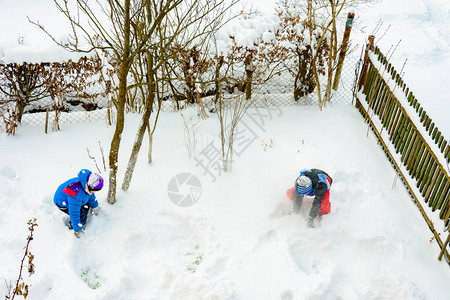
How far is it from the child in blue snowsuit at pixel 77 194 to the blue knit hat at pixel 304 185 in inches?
89.5

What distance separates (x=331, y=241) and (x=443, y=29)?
8.63 meters

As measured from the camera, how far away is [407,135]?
5102mm

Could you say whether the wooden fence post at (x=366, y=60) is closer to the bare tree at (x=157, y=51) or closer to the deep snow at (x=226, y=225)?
the deep snow at (x=226, y=225)

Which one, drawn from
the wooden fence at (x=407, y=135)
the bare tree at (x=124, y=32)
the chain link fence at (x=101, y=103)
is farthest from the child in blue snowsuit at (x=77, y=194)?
the wooden fence at (x=407, y=135)

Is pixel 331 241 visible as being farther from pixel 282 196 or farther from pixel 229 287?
pixel 229 287

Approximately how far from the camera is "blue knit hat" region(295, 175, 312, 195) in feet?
14.0

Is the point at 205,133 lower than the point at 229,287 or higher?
higher

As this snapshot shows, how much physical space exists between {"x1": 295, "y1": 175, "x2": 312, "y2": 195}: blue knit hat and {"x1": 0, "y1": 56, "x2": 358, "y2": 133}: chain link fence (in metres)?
1.84

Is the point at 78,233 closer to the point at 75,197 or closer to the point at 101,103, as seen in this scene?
the point at 75,197

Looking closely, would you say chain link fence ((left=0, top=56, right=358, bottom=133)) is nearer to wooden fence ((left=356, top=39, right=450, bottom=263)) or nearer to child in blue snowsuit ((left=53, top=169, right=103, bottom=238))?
wooden fence ((left=356, top=39, right=450, bottom=263))

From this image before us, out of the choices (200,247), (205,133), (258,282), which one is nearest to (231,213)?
(200,247)

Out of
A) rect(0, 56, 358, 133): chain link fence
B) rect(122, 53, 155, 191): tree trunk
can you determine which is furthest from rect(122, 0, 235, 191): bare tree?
rect(0, 56, 358, 133): chain link fence

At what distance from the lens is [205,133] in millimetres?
5988

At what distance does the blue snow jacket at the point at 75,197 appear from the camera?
409 cm
